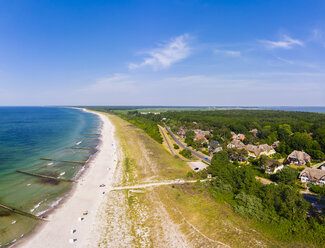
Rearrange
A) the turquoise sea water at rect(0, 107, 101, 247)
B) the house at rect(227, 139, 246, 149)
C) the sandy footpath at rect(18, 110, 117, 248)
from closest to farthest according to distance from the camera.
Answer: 1. the sandy footpath at rect(18, 110, 117, 248)
2. the turquoise sea water at rect(0, 107, 101, 247)
3. the house at rect(227, 139, 246, 149)

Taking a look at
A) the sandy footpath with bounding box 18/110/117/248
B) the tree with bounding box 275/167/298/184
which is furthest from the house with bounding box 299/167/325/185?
the sandy footpath with bounding box 18/110/117/248

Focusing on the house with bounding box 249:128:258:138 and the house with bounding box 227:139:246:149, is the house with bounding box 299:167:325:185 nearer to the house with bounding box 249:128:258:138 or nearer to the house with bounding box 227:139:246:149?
the house with bounding box 227:139:246:149

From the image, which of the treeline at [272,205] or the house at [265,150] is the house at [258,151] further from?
the treeline at [272,205]

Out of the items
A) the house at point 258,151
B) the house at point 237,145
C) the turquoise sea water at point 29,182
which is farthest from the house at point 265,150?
the turquoise sea water at point 29,182

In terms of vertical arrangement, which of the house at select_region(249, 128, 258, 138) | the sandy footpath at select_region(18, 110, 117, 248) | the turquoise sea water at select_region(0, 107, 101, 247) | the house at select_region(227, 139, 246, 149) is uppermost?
the house at select_region(249, 128, 258, 138)

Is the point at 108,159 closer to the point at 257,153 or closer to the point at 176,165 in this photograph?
the point at 176,165

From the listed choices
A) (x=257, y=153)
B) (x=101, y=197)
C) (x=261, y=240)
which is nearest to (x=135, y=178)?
(x=101, y=197)
